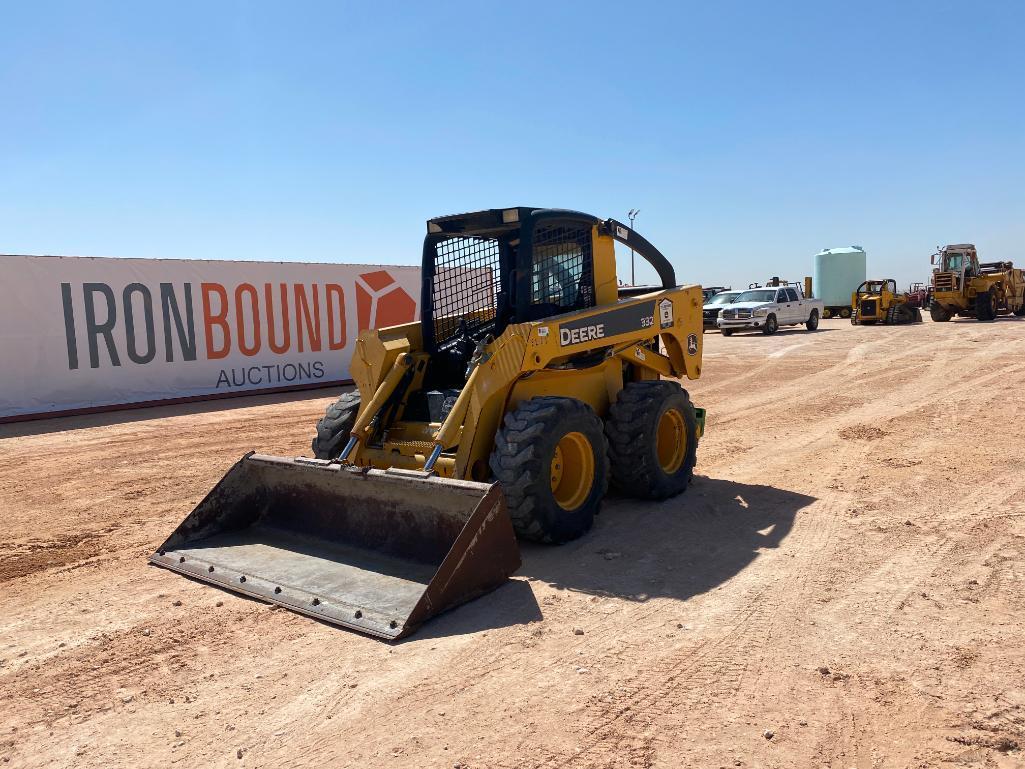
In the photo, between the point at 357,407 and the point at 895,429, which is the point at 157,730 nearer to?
the point at 357,407

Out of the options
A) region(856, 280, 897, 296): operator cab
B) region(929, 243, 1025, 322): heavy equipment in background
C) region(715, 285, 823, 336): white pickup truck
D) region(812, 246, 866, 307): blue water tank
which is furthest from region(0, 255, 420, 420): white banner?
region(812, 246, 866, 307): blue water tank

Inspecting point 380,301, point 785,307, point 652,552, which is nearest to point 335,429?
point 652,552

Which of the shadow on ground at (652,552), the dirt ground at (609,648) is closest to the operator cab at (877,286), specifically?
the dirt ground at (609,648)

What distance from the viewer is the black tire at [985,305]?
30141 millimetres

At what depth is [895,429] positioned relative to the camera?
972 centimetres

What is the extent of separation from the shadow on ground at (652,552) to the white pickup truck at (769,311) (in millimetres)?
21171

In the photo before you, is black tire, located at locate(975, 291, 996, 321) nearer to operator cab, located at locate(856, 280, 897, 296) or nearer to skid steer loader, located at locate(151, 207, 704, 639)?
operator cab, located at locate(856, 280, 897, 296)

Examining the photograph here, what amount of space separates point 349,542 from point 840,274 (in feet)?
130

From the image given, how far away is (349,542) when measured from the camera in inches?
206

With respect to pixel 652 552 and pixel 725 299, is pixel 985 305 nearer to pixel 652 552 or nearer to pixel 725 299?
pixel 725 299

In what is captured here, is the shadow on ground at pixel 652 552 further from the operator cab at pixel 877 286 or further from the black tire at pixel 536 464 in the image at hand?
the operator cab at pixel 877 286

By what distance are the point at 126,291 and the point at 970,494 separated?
12.9 m

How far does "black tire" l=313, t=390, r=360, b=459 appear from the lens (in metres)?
6.33

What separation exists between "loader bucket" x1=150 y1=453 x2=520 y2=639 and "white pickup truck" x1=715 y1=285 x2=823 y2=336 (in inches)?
931
